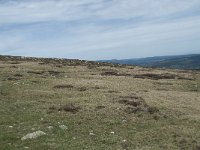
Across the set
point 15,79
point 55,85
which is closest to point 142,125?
point 55,85

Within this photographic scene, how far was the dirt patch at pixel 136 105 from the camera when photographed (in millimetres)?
32969

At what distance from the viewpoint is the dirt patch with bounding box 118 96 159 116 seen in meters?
33.0

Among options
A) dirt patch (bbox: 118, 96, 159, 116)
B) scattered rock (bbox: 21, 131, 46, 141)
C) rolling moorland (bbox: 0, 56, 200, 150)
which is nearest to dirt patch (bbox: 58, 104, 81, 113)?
rolling moorland (bbox: 0, 56, 200, 150)

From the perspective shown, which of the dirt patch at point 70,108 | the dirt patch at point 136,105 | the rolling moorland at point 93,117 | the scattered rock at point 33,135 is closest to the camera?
the rolling moorland at point 93,117

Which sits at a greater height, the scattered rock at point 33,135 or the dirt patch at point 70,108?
the dirt patch at point 70,108

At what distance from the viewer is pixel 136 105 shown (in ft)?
116

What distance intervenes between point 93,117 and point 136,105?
6275 mm

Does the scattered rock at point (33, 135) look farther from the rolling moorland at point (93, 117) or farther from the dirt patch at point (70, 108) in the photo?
the dirt patch at point (70, 108)

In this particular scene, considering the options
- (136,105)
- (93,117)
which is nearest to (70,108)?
(93,117)

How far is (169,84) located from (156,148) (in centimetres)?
3269

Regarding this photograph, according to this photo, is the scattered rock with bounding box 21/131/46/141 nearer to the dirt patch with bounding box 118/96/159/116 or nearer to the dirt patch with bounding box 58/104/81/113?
the dirt patch with bounding box 58/104/81/113

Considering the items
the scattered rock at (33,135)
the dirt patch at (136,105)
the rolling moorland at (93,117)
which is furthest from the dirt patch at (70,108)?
the scattered rock at (33,135)

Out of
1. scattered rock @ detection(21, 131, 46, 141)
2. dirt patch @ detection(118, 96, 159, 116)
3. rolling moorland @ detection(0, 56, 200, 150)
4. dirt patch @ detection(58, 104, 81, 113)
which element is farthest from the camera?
dirt patch @ detection(118, 96, 159, 116)

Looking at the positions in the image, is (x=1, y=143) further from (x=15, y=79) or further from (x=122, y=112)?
(x=15, y=79)
